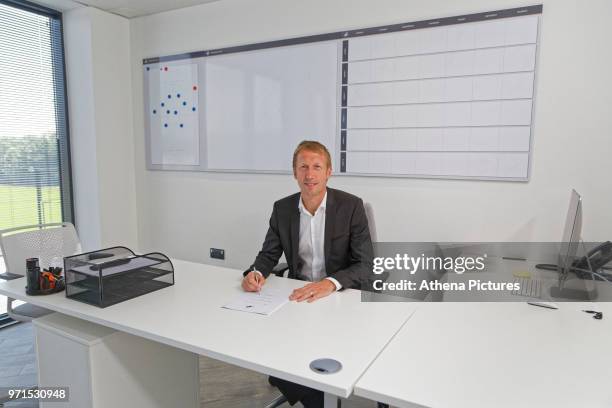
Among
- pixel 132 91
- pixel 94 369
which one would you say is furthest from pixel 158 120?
pixel 94 369

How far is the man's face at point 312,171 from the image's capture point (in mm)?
1971

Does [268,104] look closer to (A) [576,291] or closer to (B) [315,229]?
(B) [315,229]

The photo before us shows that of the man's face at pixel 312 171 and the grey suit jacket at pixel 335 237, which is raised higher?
the man's face at pixel 312 171

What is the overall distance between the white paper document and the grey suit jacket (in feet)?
0.82

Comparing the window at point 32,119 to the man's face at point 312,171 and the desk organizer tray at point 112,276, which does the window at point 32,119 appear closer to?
the desk organizer tray at point 112,276

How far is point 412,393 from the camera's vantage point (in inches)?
39.2

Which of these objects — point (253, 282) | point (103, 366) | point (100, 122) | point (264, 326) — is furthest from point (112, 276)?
point (100, 122)

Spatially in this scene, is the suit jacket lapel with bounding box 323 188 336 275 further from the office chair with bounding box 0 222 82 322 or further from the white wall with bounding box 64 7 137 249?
the white wall with bounding box 64 7 137 249

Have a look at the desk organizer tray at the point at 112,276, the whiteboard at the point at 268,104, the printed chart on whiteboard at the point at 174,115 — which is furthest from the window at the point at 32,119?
the desk organizer tray at the point at 112,276

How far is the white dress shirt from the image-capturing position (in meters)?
2.05

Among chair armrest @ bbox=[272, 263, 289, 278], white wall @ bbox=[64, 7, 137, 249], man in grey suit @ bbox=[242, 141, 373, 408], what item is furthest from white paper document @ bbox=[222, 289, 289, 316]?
white wall @ bbox=[64, 7, 137, 249]

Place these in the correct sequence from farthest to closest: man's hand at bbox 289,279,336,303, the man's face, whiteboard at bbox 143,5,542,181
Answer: whiteboard at bbox 143,5,542,181
the man's face
man's hand at bbox 289,279,336,303

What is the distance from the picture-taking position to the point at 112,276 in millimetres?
1623

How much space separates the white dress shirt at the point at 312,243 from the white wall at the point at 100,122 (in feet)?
8.01
